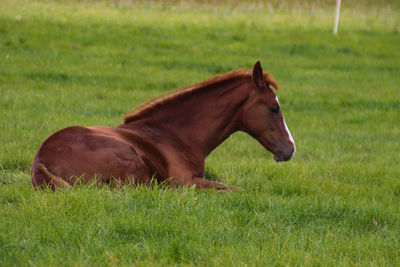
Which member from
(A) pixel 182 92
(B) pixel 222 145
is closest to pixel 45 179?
(A) pixel 182 92

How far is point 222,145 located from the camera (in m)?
9.23

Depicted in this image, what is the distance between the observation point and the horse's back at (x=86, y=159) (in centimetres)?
532

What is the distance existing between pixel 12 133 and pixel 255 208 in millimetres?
4375

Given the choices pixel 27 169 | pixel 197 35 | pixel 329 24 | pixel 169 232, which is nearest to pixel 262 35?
pixel 197 35

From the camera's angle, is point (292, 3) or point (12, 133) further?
point (292, 3)

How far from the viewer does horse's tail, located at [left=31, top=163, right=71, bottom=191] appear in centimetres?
512

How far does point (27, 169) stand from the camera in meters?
6.75

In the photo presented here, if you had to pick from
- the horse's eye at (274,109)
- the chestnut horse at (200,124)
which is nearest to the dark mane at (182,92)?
the chestnut horse at (200,124)

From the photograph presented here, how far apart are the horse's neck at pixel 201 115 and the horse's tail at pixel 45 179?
164 centimetres

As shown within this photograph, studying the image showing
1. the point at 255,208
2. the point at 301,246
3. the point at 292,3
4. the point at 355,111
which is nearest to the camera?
the point at 301,246

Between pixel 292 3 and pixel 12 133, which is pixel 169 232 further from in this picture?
pixel 292 3

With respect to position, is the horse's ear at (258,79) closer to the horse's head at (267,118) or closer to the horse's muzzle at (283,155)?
the horse's head at (267,118)

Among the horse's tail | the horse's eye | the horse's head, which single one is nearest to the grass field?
the horse's tail

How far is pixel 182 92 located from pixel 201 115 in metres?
0.35
